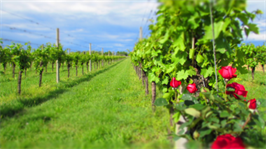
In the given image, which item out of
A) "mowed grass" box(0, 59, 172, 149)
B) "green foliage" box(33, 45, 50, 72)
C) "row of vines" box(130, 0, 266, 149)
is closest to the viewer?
"row of vines" box(130, 0, 266, 149)

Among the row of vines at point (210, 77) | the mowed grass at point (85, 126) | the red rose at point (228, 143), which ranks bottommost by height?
the mowed grass at point (85, 126)

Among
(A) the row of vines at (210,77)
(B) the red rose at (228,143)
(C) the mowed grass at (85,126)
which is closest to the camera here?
(B) the red rose at (228,143)

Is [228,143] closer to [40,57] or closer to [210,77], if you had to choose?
[210,77]

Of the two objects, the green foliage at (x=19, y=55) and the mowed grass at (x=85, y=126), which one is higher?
the green foliage at (x=19, y=55)

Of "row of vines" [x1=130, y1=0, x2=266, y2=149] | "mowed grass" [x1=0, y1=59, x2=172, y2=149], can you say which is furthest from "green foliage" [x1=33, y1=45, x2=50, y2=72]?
"row of vines" [x1=130, y1=0, x2=266, y2=149]

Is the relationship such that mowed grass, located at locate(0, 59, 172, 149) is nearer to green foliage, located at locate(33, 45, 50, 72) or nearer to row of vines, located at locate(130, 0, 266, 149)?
row of vines, located at locate(130, 0, 266, 149)

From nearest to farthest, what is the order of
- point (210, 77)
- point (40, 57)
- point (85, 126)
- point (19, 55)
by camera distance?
point (210, 77)
point (85, 126)
point (19, 55)
point (40, 57)

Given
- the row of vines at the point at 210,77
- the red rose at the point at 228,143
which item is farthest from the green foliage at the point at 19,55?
the red rose at the point at 228,143

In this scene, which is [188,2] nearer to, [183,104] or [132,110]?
[183,104]

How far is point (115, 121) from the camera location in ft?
12.3

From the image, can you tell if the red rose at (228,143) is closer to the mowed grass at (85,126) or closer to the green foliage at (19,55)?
the mowed grass at (85,126)

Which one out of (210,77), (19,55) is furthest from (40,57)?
(210,77)

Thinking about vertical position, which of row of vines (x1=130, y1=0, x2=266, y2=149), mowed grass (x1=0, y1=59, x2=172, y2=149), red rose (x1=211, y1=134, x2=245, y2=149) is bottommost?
mowed grass (x1=0, y1=59, x2=172, y2=149)

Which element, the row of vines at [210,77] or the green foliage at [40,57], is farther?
the green foliage at [40,57]
